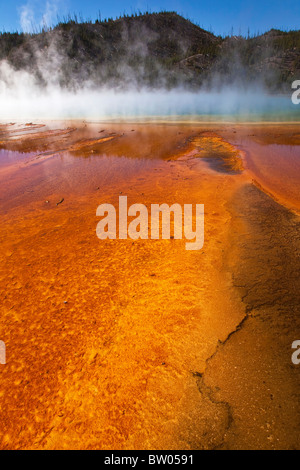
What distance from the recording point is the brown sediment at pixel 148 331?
1729 mm

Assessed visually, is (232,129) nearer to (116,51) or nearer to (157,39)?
(116,51)

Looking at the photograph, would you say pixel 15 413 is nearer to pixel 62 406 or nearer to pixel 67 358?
pixel 62 406

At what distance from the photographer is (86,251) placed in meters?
3.62

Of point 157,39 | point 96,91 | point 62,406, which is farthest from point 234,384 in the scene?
point 157,39

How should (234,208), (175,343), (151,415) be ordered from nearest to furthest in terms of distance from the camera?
(151,415), (175,343), (234,208)

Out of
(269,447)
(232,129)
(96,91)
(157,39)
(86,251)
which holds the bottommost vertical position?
(269,447)

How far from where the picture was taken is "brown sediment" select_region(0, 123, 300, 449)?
5.67 feet

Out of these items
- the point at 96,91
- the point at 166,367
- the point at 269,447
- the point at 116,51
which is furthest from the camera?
the point at 116,51

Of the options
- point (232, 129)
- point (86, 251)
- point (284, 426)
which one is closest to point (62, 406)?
point (284, 426)

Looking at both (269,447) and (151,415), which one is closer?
(269,447)

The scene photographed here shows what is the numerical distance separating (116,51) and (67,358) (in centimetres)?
9678

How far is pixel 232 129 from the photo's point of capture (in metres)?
13.5

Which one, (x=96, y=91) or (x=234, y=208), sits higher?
(x=96, y=91)

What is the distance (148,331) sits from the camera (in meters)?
2.40
